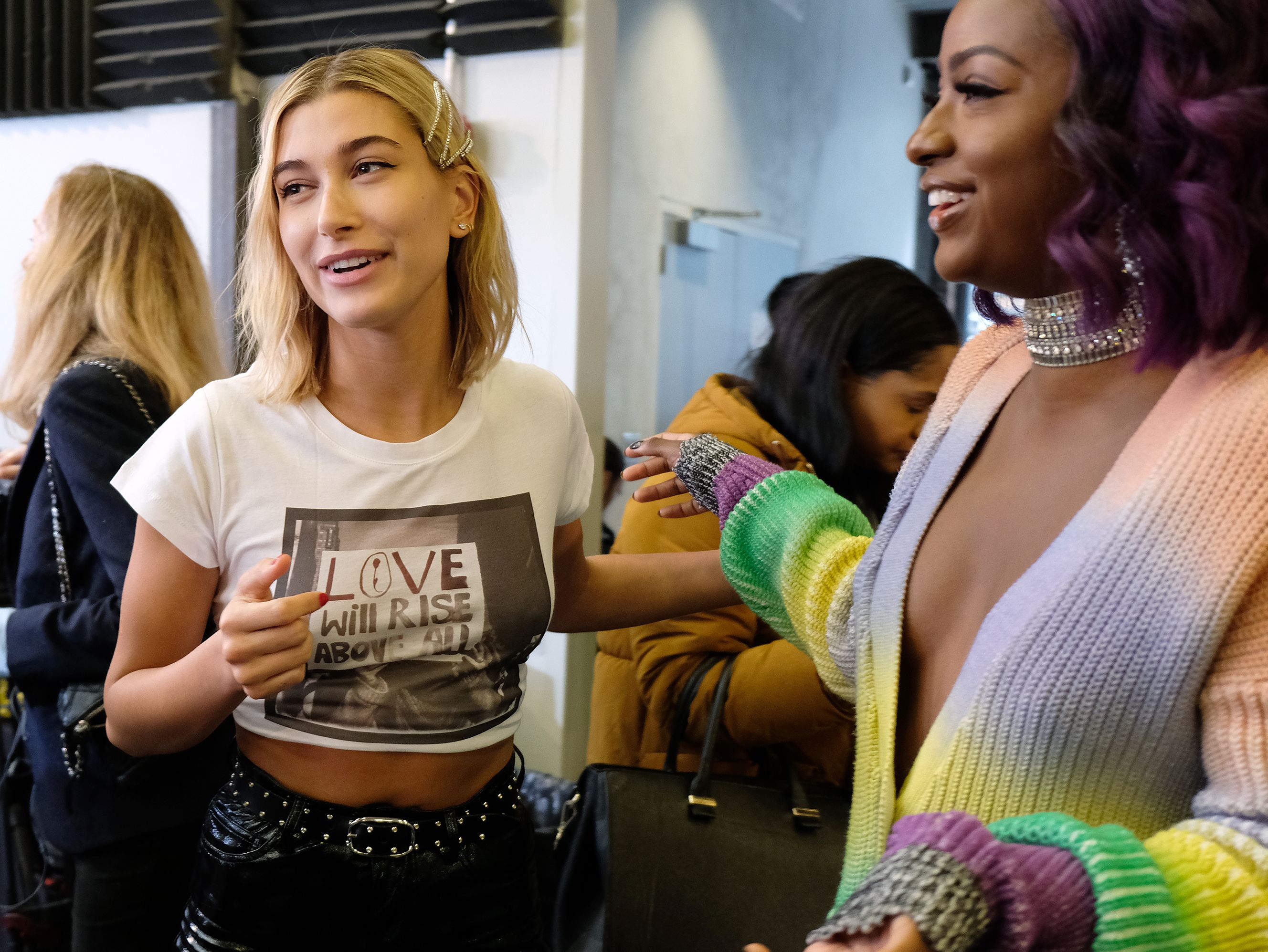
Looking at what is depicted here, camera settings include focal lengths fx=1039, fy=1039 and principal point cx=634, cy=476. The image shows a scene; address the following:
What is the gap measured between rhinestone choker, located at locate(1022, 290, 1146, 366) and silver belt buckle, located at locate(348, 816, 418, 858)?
3.04ft

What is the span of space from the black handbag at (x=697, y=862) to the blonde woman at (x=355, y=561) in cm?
22

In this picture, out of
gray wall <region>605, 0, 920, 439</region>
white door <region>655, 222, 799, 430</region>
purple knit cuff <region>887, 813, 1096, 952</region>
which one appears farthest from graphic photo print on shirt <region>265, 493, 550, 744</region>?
white door <region>655, 222, 799, 430</region>

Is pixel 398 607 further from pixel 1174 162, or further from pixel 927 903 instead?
pixel 1174 162

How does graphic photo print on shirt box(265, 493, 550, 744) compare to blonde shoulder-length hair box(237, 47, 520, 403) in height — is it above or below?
below

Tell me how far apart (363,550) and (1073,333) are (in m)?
0.86

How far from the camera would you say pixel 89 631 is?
5.97ft

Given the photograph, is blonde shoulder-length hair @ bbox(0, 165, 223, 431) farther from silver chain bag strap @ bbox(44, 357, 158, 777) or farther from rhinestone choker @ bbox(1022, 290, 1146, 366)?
rhinestone choker @ bbox(1022, 290, 1146, 366)

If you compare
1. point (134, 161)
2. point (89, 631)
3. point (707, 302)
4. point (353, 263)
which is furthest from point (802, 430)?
point (707, 302)

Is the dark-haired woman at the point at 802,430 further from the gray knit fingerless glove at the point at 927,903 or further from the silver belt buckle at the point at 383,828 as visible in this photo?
the gray knit fingerless glove at the point at 927,903

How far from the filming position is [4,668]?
1.98m

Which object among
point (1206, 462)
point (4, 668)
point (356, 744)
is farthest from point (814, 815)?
point (4, 668)

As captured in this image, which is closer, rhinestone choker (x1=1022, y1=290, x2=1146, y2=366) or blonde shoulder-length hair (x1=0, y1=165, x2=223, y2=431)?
rhinestone choker (x1=1022, y1=290, x2=1146, y2=366)

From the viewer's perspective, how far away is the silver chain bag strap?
185 cm

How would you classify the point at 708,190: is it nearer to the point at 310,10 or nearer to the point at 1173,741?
the point at 310,10
